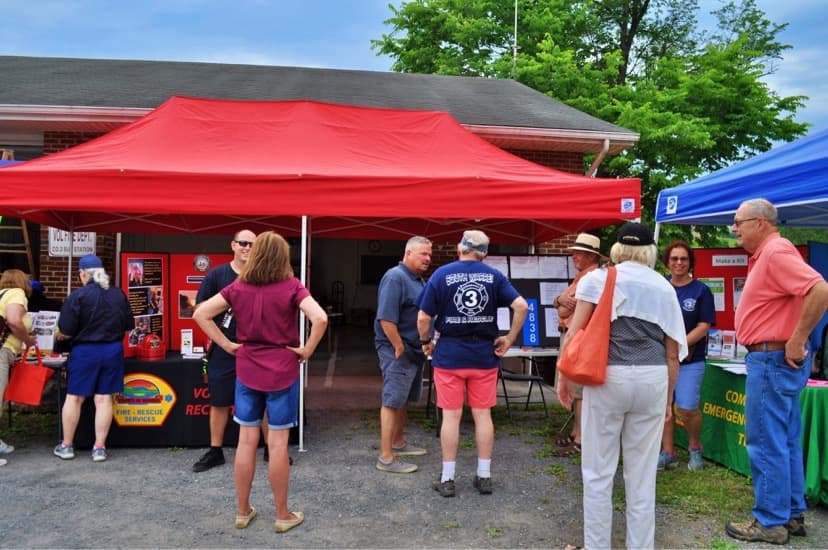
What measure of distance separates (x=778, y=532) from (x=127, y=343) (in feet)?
16.7

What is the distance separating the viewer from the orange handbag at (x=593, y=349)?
2.95 metres

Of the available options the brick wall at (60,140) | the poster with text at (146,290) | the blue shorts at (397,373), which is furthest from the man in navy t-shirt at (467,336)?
the brick wall at (60,140)

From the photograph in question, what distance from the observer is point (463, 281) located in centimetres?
413

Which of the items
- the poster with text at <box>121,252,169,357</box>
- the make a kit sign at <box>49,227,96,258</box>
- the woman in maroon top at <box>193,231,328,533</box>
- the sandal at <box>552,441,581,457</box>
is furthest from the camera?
the make a kit sign at <box>49,227,96,258</box>

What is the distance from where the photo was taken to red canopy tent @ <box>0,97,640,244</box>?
4988 mm

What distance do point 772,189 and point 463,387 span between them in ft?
8.86

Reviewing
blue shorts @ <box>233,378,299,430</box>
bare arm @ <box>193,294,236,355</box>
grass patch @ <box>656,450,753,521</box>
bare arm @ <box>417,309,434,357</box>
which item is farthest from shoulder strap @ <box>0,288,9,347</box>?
grass patch @ <box>656,450,753,521</box>

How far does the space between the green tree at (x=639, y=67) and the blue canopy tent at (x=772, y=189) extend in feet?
27.2

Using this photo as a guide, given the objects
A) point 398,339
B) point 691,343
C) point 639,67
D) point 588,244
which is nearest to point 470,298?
point 398,339

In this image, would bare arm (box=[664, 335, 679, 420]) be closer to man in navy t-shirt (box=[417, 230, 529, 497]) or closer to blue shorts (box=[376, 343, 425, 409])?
man in navy t-shirt (box=[417, 230, 529, 497])

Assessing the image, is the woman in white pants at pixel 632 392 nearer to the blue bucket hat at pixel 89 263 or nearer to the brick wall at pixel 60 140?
the blue bucket hat at pixel 89 263

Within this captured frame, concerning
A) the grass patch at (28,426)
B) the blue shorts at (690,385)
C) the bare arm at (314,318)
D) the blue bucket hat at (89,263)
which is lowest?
the grass patch at (28,426)

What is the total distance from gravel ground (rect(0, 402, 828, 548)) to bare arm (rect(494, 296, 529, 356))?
101cm

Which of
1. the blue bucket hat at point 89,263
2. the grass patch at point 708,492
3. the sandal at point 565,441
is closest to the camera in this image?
the grass patch at point 708,492
